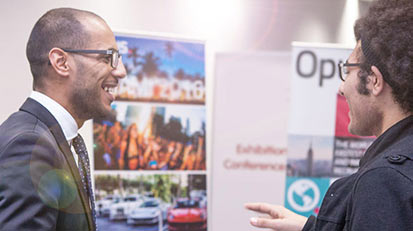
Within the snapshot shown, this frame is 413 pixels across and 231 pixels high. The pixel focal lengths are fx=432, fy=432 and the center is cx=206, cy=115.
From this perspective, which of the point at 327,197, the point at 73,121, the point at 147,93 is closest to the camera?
the point at 327,197

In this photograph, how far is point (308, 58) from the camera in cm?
305

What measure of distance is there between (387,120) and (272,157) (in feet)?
7.11

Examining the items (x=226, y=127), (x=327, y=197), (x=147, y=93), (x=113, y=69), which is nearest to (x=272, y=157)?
(x=226, y=127)

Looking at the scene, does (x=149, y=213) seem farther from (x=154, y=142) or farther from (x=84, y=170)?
(x=84, y=170)

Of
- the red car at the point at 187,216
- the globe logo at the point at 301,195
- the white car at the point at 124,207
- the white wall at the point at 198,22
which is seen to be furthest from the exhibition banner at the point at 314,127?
the white car at the point at 124,207

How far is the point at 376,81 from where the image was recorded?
1.23m

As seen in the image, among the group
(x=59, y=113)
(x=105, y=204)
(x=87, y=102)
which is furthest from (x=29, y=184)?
(x=105, y=204)

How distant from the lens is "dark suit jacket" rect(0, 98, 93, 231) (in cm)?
114

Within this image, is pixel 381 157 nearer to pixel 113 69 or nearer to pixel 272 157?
pixel 113 69

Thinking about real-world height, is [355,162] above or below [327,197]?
below

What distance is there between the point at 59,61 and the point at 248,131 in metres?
2.04

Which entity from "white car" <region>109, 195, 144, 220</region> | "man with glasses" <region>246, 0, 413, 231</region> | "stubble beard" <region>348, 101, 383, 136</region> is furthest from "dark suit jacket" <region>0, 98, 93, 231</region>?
"white car" <region>109, 195, 144, 220</region>

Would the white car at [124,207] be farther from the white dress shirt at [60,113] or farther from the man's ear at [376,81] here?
the man's ear at [376,81]

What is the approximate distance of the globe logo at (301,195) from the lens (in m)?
3.07
